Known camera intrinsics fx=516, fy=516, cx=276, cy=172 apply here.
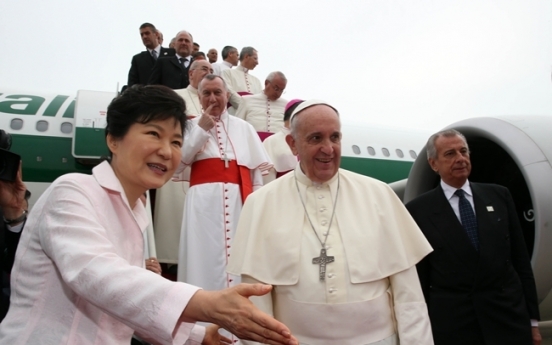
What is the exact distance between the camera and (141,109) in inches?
69.6

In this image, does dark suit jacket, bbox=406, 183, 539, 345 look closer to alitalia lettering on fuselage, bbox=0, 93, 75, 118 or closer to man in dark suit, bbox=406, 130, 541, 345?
man in dark suit, bbox=406, 130, 541, 345

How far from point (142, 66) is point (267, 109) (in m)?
1.88

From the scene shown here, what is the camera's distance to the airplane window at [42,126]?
6.66 meters

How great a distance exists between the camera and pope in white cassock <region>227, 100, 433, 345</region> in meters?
2.22

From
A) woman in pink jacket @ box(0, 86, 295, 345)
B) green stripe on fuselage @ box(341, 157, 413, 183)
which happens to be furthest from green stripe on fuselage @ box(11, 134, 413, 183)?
woman in pink jacket @ box(0, 86, 295, 345)

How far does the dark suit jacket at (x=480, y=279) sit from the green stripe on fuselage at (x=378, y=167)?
5373 mm

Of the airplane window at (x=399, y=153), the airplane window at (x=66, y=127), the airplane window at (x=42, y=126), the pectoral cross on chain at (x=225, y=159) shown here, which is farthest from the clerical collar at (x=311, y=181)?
the airplane window at (x=399, y=153)

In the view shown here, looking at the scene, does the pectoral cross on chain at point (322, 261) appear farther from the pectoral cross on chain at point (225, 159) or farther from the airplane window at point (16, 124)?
the airplane window at point (16, 124)

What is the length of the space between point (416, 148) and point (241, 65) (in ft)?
14.5

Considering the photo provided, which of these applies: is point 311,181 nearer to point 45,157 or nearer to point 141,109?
point 141,109

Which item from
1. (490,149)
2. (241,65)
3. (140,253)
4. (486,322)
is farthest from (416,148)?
(140,253)

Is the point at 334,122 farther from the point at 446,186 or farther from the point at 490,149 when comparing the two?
the point at 490,149

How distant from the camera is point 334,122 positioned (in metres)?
2.49

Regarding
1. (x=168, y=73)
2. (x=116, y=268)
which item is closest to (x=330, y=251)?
(x=116, y=268)
